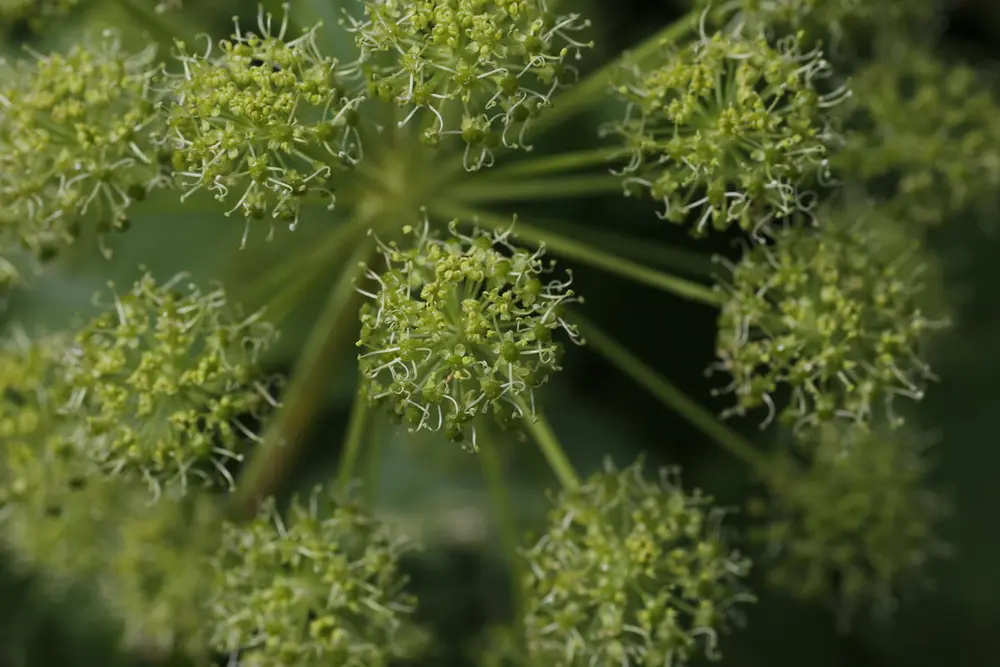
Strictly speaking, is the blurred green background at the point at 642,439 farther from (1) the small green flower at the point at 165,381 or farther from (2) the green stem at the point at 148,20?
(1) the small green flower at the point at 165,381

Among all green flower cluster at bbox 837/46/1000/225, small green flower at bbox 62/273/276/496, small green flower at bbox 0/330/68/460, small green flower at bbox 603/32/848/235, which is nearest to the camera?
small green flower at bbox 603/32/848/235

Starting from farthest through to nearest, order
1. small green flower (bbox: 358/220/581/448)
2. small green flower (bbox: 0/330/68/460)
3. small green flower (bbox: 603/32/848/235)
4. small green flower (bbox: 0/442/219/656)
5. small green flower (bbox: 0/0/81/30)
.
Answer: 1. small green flower (bbox: 0/442/219/656)
2. small green flower (bbox: 0/330/68/460)
3. small green flower (bbox: 0/0/81/30)
4. small green flower (bbox: 603/32/848/235)
5. small green flower (bbox: 358/220/581/448)

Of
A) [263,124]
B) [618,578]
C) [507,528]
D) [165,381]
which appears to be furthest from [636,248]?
[165,381]

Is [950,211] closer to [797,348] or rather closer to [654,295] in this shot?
[797,348]

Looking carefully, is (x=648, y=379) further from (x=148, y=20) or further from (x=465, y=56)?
(x=148, y=20)

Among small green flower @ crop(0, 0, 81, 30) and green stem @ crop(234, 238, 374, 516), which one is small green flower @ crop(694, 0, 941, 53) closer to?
green stem @ crop(234, 238, 374, 516)

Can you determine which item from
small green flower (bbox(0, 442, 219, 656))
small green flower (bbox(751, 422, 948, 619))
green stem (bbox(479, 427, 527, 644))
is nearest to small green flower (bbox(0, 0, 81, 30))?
small green flower (bbox(0, 442, 219, 656))
